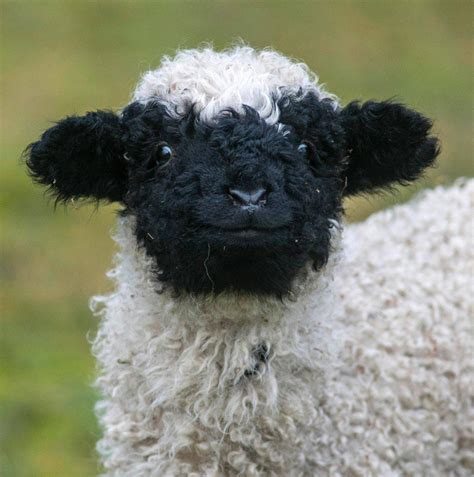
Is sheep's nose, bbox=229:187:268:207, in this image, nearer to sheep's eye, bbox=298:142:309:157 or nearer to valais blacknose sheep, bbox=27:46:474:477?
valais blacknose sheep, bbox=27:46:474:477

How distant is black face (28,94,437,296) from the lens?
4.58 m

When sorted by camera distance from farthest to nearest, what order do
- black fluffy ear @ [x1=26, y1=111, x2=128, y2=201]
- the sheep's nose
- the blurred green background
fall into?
the blurred green background
black fluffy ear @ [x1=26, y1=111, x2=128, y2=201]
the sheep's nose

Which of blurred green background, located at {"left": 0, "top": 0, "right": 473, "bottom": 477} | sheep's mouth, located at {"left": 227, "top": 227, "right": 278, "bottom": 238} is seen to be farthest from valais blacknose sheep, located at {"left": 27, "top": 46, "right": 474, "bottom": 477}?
blurred green background, located at {"left": 0, "top": 0, "right": 473, "bottom": 477}

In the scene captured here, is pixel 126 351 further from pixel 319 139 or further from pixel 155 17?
pixel 155 17

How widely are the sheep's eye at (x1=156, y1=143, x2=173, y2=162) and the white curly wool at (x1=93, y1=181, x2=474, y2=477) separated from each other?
383 millimetres

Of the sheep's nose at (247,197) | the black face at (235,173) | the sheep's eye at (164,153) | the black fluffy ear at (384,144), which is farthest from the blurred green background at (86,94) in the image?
the sheep's nose at (247,197)

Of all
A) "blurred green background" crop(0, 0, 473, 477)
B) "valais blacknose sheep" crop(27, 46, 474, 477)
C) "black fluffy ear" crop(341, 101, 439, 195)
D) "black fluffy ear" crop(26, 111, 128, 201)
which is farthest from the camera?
"blurred green background" crop(0, 0, 473, 477)

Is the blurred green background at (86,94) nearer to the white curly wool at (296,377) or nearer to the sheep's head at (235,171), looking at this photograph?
the white curly wool at (296,377)

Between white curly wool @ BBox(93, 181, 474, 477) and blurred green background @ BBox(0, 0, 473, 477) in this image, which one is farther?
blurred green background @ BBox(0, 0, 473, 477)

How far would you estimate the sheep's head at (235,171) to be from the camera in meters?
4.59

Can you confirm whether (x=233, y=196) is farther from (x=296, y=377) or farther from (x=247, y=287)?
(x=296, y=377)

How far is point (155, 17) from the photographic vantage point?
18.6 meters

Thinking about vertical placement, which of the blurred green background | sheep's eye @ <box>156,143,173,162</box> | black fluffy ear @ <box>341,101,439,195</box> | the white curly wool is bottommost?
the white curly wool

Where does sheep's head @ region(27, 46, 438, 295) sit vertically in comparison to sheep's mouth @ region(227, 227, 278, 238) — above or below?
above
